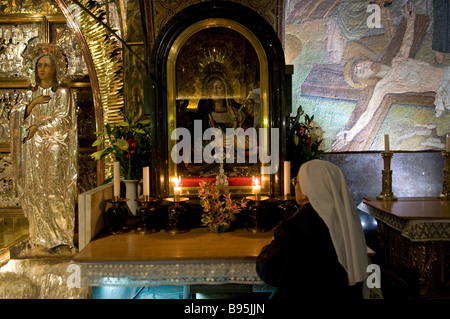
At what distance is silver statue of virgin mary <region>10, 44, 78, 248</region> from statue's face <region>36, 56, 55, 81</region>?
0.01m

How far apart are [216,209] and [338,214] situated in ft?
4.52

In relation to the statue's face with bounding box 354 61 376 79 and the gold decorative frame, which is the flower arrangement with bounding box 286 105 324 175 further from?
the statue's face with bounding box 354 61 376 79

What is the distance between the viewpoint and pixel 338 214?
1.90 m

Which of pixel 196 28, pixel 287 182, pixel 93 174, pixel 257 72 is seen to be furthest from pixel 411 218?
pixel 93 174

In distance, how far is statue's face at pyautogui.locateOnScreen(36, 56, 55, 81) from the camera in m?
4.48

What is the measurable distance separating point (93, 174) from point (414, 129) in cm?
472

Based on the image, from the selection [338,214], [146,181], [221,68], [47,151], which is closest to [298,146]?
[221,68]

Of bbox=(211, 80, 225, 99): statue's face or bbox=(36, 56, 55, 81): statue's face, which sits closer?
bbox=(211, 80, 225, 99): statue's face

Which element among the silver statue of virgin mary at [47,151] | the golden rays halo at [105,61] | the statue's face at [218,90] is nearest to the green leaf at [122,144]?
the statue's face at [218,90]

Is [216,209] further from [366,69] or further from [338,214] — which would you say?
[366,69]

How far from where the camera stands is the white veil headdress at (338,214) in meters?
1.87

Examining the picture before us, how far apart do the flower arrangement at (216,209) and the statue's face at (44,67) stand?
115 inches

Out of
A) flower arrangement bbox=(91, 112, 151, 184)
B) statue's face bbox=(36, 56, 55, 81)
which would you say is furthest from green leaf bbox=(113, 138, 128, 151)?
statue's face bbox=(36, 56, 55, 81)

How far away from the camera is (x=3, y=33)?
4797 mm
